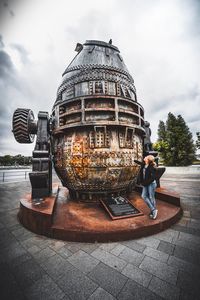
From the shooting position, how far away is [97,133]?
17.9 ft

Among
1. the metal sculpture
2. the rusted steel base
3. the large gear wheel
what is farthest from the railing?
the rusted steel base

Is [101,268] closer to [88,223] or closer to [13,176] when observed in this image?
[88,223]

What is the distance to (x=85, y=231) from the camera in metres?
3.65

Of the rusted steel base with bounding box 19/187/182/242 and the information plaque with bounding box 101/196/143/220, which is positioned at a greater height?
the information plaque with bounding box 101/196/143/220

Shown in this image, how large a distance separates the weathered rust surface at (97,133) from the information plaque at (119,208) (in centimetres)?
53

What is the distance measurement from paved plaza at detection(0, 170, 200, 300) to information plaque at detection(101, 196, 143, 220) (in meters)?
0.86

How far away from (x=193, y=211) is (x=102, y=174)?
3979 millimetres

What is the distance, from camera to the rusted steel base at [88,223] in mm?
3662

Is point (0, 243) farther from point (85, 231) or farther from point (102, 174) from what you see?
point (102, 174)

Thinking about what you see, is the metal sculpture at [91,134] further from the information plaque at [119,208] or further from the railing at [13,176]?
the railing at [13,176]

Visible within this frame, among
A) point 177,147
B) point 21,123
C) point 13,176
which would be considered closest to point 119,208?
point 21,123

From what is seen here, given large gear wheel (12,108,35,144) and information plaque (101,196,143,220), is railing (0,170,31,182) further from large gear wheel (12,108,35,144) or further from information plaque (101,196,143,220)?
information plaque (101,196,143,220)

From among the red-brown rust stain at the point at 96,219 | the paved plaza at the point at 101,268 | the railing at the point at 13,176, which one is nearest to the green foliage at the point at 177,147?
the railing at the point at 13,176

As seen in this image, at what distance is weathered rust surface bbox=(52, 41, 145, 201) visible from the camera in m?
5.32
